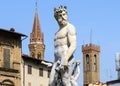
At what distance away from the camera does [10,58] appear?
5022 cm

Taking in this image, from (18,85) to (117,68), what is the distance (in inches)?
710

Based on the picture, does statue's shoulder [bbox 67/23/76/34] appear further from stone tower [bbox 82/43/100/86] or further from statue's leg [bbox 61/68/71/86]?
stone tower [bbox 82/43/100/86]

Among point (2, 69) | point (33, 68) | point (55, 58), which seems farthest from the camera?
point (33, 68)

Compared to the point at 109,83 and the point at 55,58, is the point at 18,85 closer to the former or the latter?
the point at 109,83

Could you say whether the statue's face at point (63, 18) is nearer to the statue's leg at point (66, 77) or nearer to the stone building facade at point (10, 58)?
the statue's leg at point (66, 77)

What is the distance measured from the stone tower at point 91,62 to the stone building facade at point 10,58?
7194 centimetres

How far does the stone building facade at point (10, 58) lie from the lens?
49656 millimetres

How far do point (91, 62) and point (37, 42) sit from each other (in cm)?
1786

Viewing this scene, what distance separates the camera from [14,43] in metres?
51.8

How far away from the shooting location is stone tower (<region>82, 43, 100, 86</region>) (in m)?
123

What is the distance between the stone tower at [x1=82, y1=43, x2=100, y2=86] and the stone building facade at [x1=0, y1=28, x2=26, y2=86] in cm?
7194

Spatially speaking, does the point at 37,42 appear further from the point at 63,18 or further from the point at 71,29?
the point at 71,29

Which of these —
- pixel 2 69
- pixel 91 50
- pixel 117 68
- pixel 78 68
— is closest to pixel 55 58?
pixel 78 68

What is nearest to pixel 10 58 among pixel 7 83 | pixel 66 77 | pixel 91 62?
pixel 7 83
